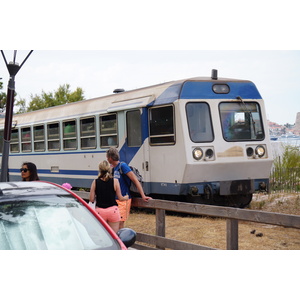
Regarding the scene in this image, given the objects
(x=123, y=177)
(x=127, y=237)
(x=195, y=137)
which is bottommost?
(x=127, y=237)

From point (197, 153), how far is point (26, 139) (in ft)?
29.8

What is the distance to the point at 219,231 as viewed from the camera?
10.8 m

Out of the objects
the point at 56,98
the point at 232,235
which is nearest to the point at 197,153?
the point at 232,235

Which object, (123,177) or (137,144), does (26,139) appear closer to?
(137,144)

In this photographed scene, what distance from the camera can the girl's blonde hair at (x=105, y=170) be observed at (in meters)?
7.41

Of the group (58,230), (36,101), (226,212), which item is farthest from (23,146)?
(36,101)

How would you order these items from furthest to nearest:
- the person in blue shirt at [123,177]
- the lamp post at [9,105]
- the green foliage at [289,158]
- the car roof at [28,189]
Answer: the green foliage at [289,158], the lamp post at [9,105], the person in blue shirt at [123,177], the car roof at [28,189]

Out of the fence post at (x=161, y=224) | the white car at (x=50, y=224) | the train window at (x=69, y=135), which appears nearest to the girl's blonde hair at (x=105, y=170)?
the fence post at (x=161, y=224)

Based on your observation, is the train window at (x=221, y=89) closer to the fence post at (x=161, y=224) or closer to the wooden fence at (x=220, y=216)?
the wooden fence at (x=220, y=216)

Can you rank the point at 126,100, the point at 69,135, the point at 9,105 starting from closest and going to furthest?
the point at 126,100 → the point at 9,105 → the point at 69,135

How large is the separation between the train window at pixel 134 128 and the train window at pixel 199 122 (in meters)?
1.43

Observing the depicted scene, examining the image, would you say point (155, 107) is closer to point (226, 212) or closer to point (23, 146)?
point (226, 212)

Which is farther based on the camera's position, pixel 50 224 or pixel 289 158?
pixel 289 158

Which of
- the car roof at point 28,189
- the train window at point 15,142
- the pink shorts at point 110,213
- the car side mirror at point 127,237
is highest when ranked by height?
the train window at point 15,142
